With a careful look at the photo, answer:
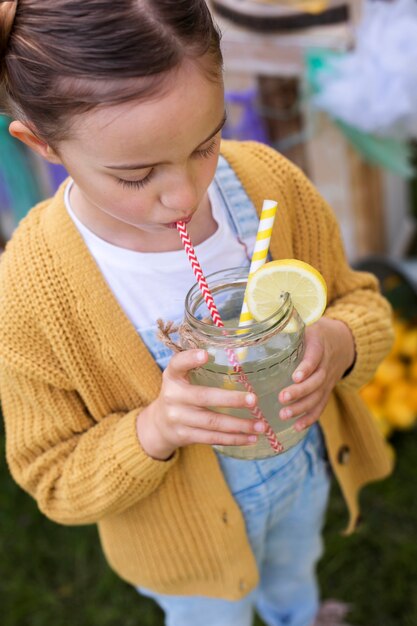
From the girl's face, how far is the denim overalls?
212mm

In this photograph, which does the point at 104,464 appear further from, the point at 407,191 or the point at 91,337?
the point at 407,191

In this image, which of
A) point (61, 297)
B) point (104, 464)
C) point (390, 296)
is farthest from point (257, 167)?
point (390, 296)

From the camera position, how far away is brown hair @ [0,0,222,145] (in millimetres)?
750

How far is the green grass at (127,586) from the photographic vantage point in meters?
1.89

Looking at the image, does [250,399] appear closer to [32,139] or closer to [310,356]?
[310,356]

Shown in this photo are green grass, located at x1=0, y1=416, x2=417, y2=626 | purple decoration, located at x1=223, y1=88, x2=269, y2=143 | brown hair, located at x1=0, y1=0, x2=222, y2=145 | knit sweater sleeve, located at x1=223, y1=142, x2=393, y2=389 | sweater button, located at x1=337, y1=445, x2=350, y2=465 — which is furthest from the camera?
purple decoration, located at x1=223, y1=88, x2=269, y2=143

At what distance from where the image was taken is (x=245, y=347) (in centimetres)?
86

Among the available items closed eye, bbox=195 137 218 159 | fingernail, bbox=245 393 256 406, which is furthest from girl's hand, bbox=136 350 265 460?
closed eye, bbox=195 137 218 159

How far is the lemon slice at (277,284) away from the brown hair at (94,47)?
23cm

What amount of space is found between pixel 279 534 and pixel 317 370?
579 mm

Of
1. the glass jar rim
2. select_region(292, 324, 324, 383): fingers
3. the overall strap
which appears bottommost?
select_region(292, 324, 324, 383): fingers

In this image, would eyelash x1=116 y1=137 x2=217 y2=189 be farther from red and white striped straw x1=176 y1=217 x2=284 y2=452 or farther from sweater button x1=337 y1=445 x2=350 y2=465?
sweater button x1=337 y1=445 x2=350 y2=465

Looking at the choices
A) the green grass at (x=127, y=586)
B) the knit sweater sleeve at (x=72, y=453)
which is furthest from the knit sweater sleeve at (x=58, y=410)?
the green grass at (x=127, y=586)

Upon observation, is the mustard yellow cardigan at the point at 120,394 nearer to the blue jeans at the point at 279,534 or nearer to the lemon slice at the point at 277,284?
the blue jeans at the point at 279,534
